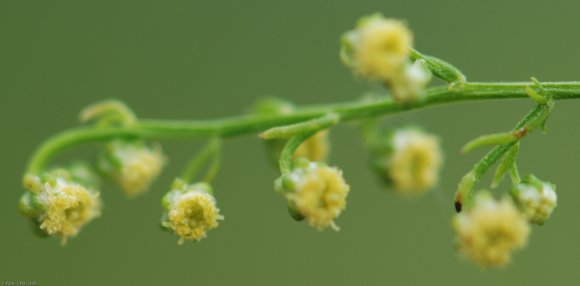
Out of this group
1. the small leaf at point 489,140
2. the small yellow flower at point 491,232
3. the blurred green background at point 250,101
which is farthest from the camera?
the blurred green background at point 250,101

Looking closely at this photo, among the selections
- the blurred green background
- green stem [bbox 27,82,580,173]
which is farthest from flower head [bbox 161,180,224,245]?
the blurred green background

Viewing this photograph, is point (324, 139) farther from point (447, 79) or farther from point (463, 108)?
point (463, 108)

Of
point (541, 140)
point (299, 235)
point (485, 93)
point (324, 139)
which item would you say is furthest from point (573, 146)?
point (485, 93)

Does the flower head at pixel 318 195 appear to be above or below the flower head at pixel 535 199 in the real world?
above

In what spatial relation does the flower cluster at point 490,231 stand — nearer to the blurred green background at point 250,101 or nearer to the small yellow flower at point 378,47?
the small yellow flower at point 378,47

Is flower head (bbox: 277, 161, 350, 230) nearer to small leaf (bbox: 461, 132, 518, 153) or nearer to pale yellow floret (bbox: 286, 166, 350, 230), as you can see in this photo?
pale yellow floret (bbox: 286, 166, 350, 230)

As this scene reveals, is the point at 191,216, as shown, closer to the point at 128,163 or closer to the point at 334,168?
the point at 334,168

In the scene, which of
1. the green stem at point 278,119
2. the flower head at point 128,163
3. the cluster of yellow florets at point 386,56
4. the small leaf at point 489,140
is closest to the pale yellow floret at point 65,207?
the green stem at point 278,119
